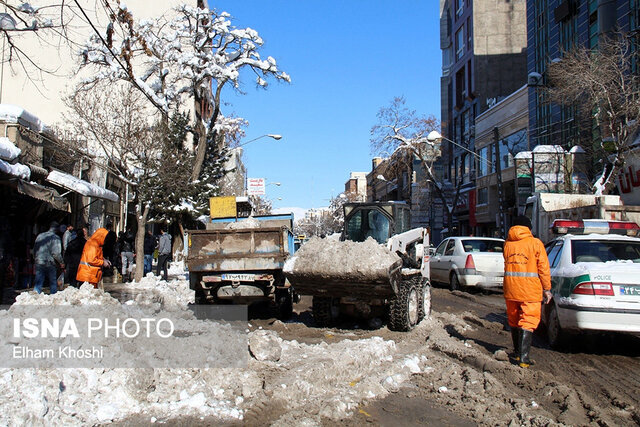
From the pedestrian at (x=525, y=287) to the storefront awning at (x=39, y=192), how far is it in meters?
11.9

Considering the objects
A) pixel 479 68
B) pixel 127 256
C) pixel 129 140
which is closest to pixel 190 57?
pixel 129 140

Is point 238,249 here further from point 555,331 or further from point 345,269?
point 555,331

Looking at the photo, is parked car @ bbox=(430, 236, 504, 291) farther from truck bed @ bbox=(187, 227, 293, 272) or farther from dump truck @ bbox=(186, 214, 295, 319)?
truck bed @ bbox=(187, 227, 293, 272)

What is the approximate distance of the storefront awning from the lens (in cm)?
1380

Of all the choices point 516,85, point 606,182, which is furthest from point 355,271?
point 516,85

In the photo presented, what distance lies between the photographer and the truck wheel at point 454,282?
16.8 m

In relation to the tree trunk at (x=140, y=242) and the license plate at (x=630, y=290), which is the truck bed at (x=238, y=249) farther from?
the tree trunk at (x=140, y=242)

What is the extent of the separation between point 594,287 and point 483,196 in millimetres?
38575

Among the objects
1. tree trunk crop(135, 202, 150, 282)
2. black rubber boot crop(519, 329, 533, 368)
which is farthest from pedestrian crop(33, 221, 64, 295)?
→ black rubber boot crop(519, 329, 533, 368)

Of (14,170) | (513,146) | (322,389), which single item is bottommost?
(322,389)

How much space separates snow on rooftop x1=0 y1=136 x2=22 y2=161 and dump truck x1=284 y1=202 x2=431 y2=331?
9.41m

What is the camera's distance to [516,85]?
1919 inches

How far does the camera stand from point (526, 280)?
22.4ft

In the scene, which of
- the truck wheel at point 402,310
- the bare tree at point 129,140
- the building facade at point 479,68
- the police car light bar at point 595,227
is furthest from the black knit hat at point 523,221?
the building facade at point 479,68
